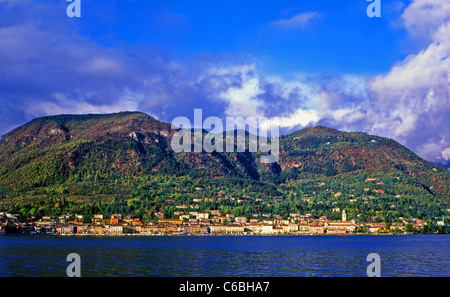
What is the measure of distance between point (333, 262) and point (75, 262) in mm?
30619

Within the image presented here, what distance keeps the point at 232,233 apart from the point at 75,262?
10549cm

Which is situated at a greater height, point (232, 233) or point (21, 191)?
point (21, 191)

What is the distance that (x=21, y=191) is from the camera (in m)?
192

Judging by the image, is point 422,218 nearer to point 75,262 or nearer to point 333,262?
point 333,262

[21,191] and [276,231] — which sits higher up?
[21,191]
